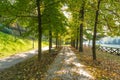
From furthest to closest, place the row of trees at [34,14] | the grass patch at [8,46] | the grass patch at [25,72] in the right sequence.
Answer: the grass patch at [8,46], the row of trees at [34,14], the grass patch at [25,72]

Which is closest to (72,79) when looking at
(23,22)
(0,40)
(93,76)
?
(93,76)

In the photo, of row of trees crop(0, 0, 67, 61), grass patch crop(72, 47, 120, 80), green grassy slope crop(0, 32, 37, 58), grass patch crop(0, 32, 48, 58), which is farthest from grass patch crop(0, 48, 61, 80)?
green grassy slope crop(0, 32, 37, 58)

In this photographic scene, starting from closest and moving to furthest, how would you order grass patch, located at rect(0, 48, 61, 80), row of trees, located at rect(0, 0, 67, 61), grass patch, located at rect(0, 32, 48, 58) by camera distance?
1. grass patch, located at rect(0, 48, 61, 80)
2. row of trees, located at rect(0, 0, 67, 61)
3. grass patch, located at rect(0, 32, 48, 58)

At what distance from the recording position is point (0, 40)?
41.1 metres

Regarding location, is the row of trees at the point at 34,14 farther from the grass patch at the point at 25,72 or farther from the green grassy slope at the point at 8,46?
the green grassy slope at the point at 8,46

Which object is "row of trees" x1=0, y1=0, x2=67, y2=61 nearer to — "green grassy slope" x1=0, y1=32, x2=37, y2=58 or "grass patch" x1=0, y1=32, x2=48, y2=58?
"grass patch" x1=0, y1=32, x2=48, y2=58

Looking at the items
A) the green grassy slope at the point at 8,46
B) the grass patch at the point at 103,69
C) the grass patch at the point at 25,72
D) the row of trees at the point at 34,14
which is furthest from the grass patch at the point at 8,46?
the grass patch at the point at 103,69

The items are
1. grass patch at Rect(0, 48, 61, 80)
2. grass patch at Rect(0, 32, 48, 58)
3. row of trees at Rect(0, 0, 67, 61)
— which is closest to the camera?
grass patch at Rect(0, 48, 61, 80)

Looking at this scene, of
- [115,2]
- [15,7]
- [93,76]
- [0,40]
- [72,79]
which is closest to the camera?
[72,79]

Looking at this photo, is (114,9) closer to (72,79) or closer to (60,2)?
(60,2)

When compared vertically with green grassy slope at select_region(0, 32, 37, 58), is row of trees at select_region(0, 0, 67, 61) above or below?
above

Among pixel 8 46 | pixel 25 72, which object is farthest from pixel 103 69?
pixel 8 46

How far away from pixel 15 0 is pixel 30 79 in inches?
326

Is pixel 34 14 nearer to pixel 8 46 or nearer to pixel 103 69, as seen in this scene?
pixel 103 69
